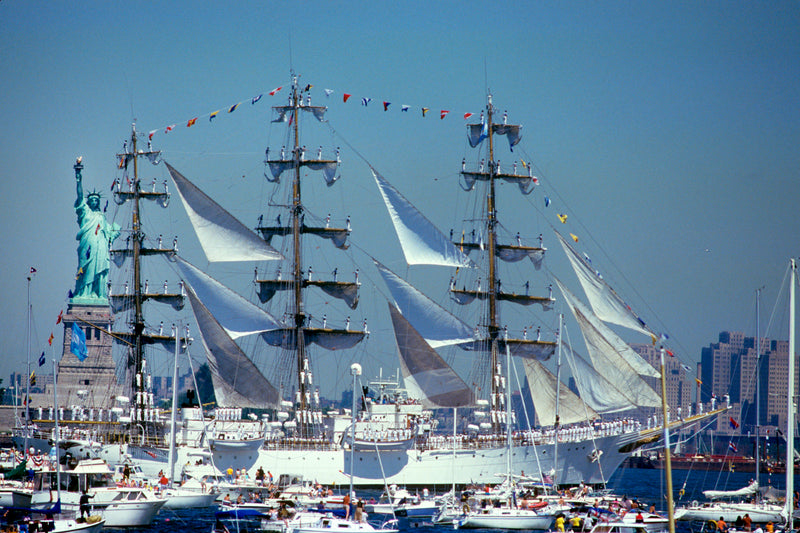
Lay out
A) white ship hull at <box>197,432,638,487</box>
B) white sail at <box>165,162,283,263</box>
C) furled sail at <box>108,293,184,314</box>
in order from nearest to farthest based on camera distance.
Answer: white ship hull at <box>197,432,638,487</box> < white sail at <box>165,162,283,263</box> < furled sail at <box>108,293,184,314</box>

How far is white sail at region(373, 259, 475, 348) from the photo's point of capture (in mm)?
73000

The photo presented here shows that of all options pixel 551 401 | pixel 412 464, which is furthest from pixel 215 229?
pixel 551 401

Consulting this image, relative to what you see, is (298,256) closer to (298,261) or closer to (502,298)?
(298,261)

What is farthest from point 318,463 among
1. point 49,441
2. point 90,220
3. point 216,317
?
point 90,220

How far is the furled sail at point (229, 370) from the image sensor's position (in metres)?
72.5

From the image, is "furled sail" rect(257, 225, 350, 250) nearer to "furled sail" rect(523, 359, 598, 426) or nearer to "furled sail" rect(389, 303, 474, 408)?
"furled sail" rect(389, 303, 474, 408)

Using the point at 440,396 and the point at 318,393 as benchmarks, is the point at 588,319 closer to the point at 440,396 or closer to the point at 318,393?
the point at 440,396

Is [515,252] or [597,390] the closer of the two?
[597,390]

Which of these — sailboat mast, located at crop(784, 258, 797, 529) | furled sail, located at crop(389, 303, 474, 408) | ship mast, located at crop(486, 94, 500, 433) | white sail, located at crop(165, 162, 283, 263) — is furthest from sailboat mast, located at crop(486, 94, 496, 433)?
sailboat mast, located at crop(784, 258, 797, 529)

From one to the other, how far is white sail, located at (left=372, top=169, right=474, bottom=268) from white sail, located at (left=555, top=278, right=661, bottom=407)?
10.5 metres

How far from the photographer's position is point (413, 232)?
74.1m

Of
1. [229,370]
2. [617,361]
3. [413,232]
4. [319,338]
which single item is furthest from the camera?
[319,338]

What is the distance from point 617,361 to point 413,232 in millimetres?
15581

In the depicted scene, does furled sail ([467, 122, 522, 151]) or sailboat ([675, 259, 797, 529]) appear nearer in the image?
sailboat ([675, 259, 797, 529])
